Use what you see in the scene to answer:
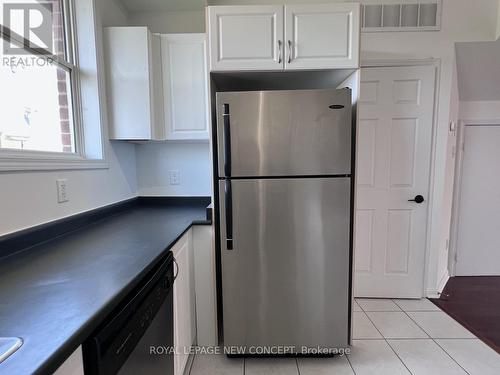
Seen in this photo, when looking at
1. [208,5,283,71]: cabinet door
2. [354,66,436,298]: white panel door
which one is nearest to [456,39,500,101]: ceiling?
[354,66,436,298]: white panel door

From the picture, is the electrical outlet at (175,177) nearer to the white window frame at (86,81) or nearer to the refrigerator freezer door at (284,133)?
the white window frame at (86,81)

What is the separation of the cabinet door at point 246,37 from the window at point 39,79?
3.00ft

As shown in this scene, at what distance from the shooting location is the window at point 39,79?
1.23 metres

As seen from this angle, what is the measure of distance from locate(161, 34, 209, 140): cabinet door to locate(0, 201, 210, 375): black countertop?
77cm

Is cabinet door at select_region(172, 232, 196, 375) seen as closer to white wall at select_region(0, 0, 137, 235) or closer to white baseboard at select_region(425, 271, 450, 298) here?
white wall at select_region(0, 0, 137, 235)

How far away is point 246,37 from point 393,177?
170 centimetres

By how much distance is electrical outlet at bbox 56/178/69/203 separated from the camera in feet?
4.57

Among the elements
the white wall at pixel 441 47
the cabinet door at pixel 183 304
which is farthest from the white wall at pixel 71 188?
the white wall at pixel 441 47

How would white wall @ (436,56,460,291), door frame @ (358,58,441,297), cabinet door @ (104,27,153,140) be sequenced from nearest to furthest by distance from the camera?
cabinet door @ (104,27,153,140) < door frame @ (358,58,441,297) < white wall @ (436,56,460,291)

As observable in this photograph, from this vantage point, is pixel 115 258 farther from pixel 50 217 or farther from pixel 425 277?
pixel 425 277

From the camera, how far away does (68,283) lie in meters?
0.85

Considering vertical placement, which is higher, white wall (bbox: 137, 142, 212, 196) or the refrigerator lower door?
white wall (bbox: 137, 142, 212, 196)

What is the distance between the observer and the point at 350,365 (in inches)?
67.2

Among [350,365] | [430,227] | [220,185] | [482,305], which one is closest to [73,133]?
[220,185]
